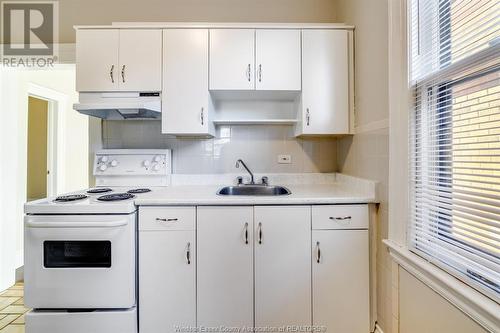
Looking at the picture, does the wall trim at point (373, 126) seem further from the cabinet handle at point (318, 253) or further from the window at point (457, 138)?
the cabinet handle at point (318, 253)

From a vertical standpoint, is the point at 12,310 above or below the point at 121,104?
below

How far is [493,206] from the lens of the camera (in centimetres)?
83

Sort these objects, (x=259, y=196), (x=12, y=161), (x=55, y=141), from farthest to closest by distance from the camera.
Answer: (x=55, y=141) < (x=12, y=161) < (x=259, y=196)

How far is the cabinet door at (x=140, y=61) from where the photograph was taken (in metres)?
1.89

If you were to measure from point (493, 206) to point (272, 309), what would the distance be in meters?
1.24

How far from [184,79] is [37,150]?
348 centimetres

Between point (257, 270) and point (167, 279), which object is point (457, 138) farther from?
point (167, 279)

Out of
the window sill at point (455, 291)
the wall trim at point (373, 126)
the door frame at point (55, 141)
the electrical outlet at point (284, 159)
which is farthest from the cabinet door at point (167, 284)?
the door frame at point (55, 141)

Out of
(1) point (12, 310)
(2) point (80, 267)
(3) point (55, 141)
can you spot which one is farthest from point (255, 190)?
(3) point (55, 141)

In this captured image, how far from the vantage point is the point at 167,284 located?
1.54 metres

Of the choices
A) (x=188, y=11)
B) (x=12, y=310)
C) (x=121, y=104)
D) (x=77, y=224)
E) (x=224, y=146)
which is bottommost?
(x=12, y=310)

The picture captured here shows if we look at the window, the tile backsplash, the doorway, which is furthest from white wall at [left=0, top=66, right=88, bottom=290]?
the window

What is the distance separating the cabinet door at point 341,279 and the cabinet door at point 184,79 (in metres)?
1.23

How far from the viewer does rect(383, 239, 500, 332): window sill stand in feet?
2.59
